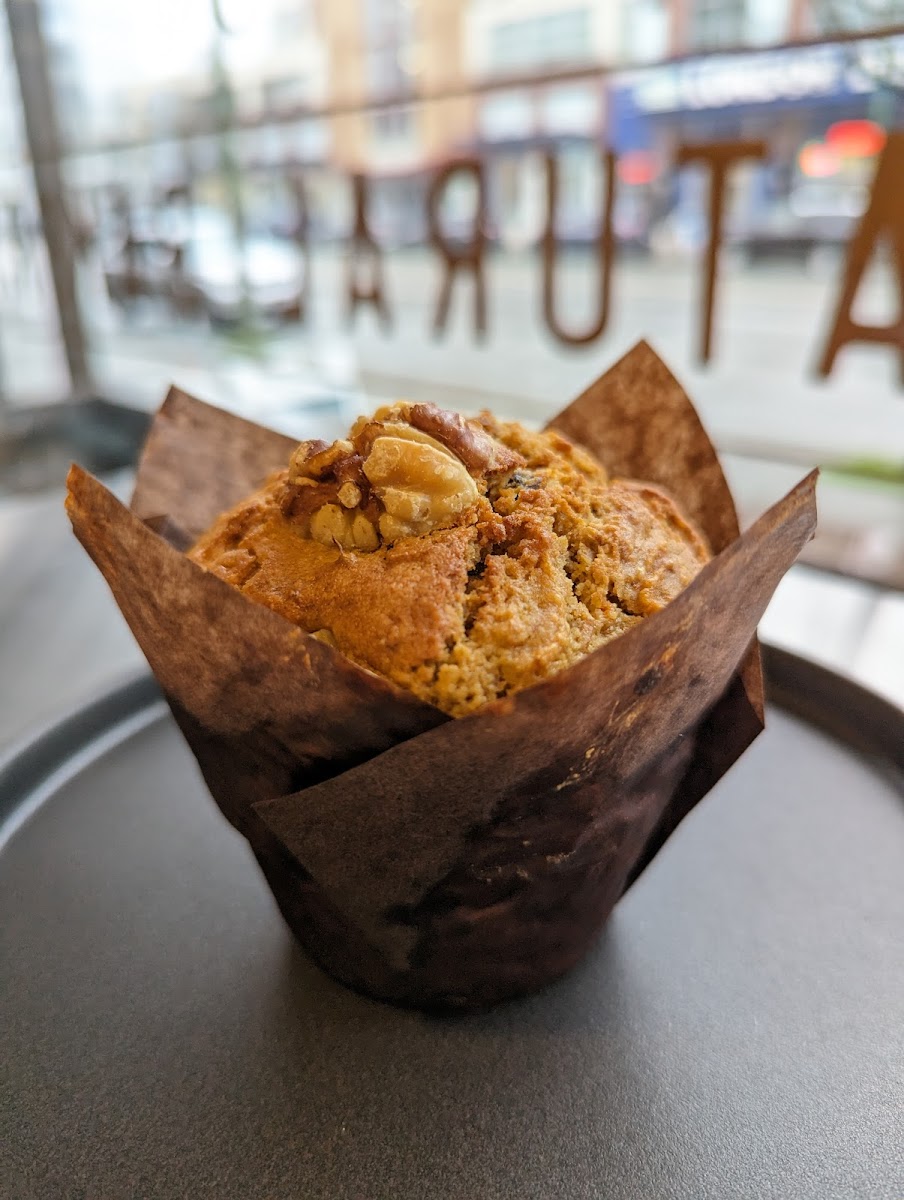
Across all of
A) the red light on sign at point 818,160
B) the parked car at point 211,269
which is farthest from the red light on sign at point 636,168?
the parked car at point 211,269

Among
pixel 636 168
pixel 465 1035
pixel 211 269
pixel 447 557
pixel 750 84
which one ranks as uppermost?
pixel 750 84

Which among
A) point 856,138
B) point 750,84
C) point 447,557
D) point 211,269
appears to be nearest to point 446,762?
point 447,557

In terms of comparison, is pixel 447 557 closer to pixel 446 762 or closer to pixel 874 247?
pixel 446 762

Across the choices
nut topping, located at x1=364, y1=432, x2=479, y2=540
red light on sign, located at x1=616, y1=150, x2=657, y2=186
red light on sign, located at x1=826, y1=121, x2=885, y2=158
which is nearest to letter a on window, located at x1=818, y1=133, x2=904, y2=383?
red light on sign, located at x1=826, y1=121, x2=885, y2=158

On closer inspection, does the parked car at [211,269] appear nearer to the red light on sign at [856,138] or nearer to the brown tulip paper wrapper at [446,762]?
the red light on sign at [856,138]

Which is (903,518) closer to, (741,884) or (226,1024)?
(741,884)

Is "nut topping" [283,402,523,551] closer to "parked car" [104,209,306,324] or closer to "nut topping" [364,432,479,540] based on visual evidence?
"nut topping" [364,432,479,540]

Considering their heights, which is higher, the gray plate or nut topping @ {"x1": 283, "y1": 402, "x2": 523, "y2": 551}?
nut topping @ {"x1": 283, "y1": 402, "x2": 523, "y2": 551}
